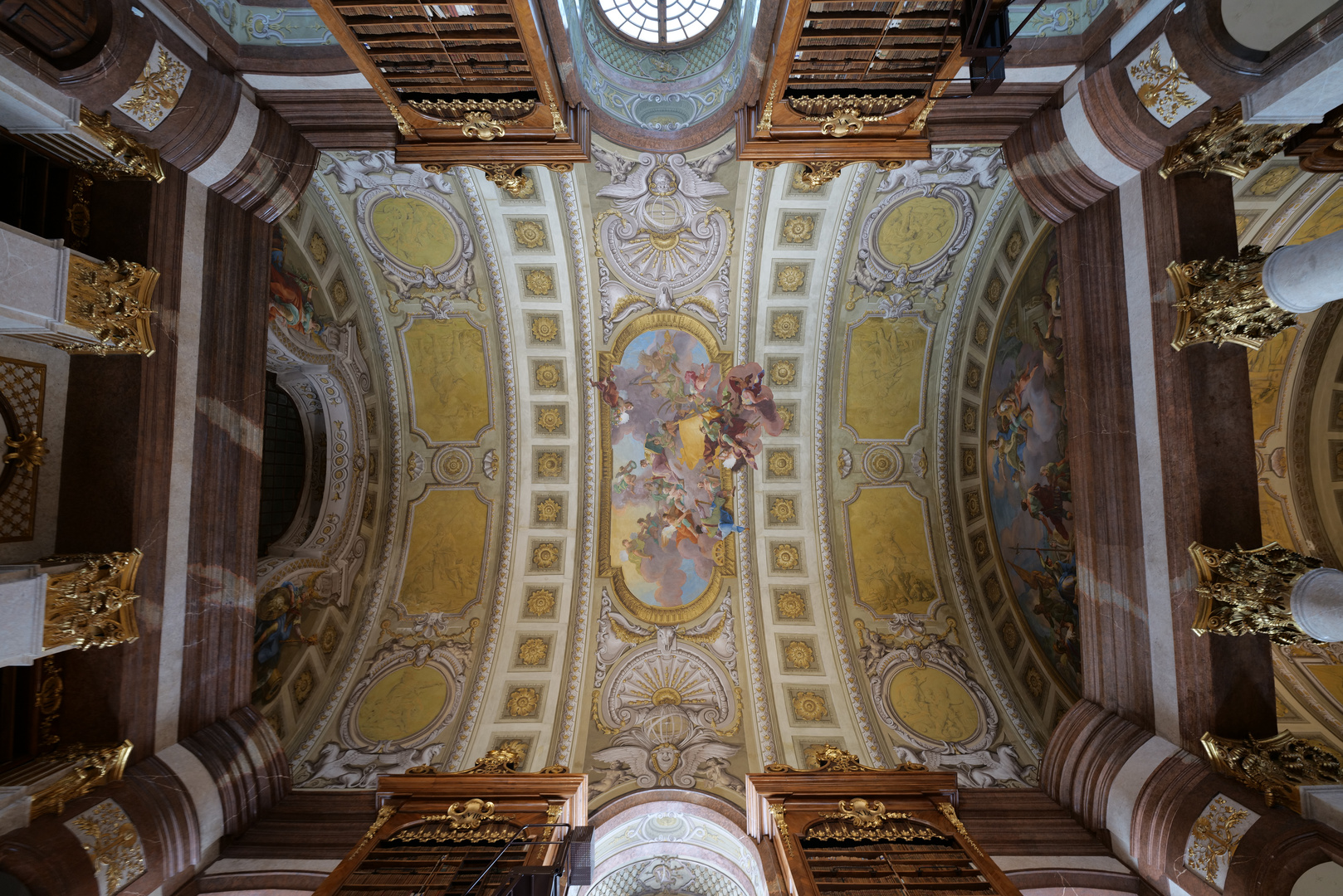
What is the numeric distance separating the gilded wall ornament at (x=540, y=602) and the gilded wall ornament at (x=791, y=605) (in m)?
4.72

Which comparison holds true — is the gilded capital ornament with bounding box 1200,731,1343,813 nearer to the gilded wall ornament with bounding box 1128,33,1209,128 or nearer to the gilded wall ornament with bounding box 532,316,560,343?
the gilded wall ornament with bounding box 1128,33,1209,128

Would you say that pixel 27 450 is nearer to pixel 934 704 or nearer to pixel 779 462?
pixel 779 462

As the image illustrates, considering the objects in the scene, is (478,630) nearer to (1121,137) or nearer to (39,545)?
(39,545)

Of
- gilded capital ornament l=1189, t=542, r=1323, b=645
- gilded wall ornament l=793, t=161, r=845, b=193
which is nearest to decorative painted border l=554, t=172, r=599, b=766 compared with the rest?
gilded wall ornament l=793, t=161, r=845, b=193

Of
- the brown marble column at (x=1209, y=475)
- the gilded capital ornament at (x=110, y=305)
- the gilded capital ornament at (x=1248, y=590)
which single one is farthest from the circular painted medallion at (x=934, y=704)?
the gilded capital ornament at (x=110, y=305)

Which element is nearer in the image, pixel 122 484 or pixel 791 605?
pixel 122 484

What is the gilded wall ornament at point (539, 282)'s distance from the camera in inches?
484

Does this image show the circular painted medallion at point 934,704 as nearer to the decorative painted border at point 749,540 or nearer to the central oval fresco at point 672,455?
the decorative painted border at point 749,540

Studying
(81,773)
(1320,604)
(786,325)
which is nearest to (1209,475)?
(1320,604)

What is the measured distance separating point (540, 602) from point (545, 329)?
5702 millimetres

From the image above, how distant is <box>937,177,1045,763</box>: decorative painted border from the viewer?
1079 cm

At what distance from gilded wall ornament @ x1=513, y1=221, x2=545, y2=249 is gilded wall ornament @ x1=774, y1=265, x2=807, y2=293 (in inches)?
183

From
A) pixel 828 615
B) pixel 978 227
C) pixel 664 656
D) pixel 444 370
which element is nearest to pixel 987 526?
pixel 828 615

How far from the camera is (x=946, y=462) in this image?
13.2 metres
